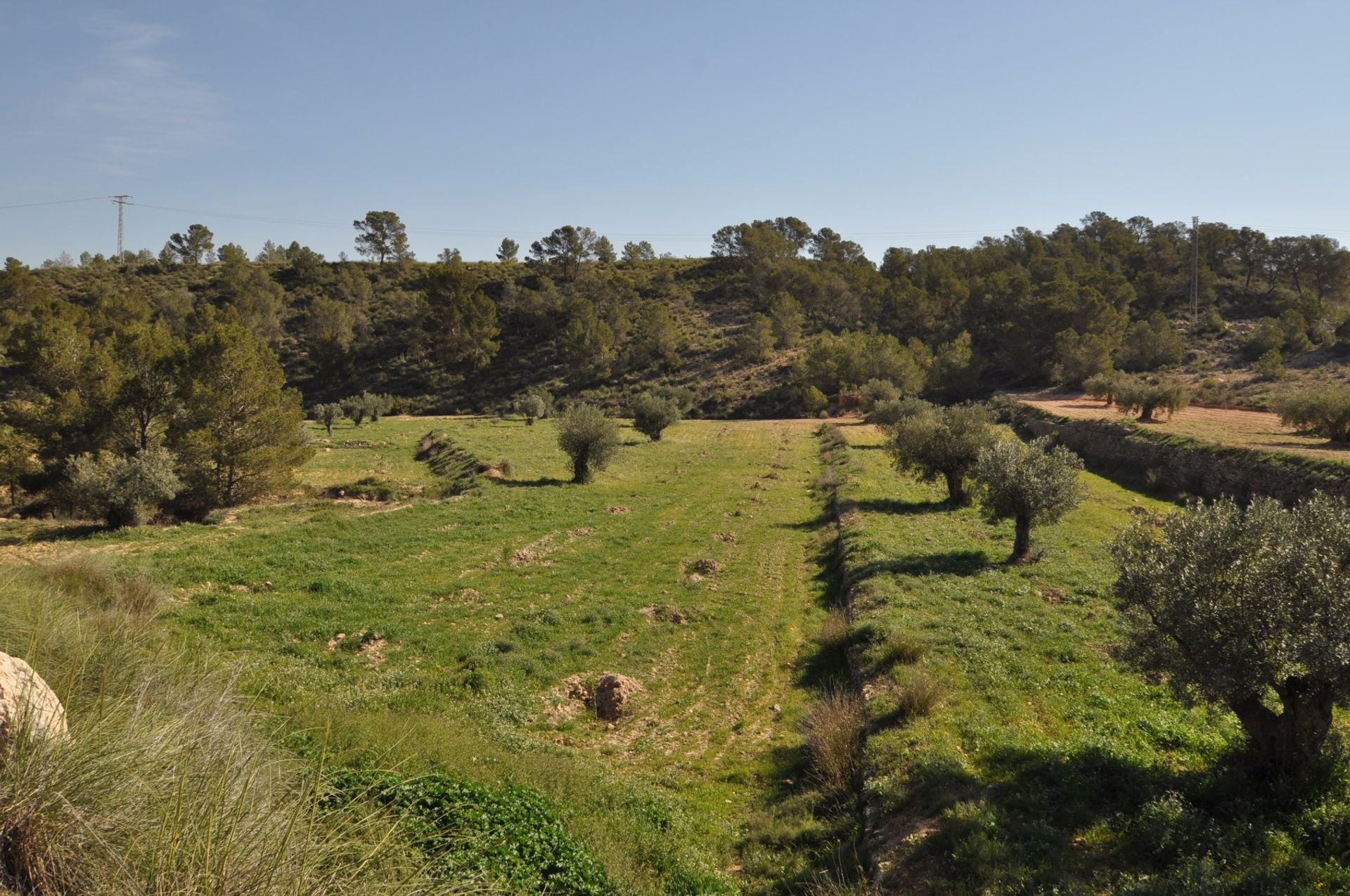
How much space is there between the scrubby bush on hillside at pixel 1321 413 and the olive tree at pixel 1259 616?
36.2 m

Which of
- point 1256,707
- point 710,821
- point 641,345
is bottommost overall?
point 710,821

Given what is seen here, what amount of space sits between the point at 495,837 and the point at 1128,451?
45.4m

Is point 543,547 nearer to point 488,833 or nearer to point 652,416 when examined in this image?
point 488,833

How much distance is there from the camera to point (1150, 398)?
47.8 metres

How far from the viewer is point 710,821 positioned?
1034cm

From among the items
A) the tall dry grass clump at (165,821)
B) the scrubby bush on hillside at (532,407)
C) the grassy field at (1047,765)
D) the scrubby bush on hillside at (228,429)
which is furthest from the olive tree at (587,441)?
the tall dry grass clump at (165,821)

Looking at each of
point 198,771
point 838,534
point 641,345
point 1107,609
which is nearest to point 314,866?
point 198,771

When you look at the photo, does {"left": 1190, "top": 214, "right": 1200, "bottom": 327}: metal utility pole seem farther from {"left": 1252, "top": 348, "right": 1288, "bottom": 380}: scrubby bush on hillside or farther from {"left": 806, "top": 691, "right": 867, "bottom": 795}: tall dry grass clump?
{"left": 806, "top": 691, "right": 867, "bottom": 795}: tall dry grass clump

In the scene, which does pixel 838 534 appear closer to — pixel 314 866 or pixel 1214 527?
pixel 1214 527

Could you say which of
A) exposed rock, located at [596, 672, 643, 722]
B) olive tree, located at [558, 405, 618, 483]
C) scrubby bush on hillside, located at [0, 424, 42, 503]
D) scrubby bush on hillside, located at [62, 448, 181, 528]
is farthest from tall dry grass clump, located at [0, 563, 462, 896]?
scrubby bush on hillside, located at [0, 424, 42, 503]

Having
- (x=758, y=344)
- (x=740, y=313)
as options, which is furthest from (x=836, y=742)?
(x=740, y=313)

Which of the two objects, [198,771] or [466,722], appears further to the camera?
[466,722]

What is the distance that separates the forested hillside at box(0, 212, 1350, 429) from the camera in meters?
77.2

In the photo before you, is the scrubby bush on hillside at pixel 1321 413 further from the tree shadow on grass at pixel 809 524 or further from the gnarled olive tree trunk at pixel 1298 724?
the gnarled olive tree trunk at pixel 1298 724
